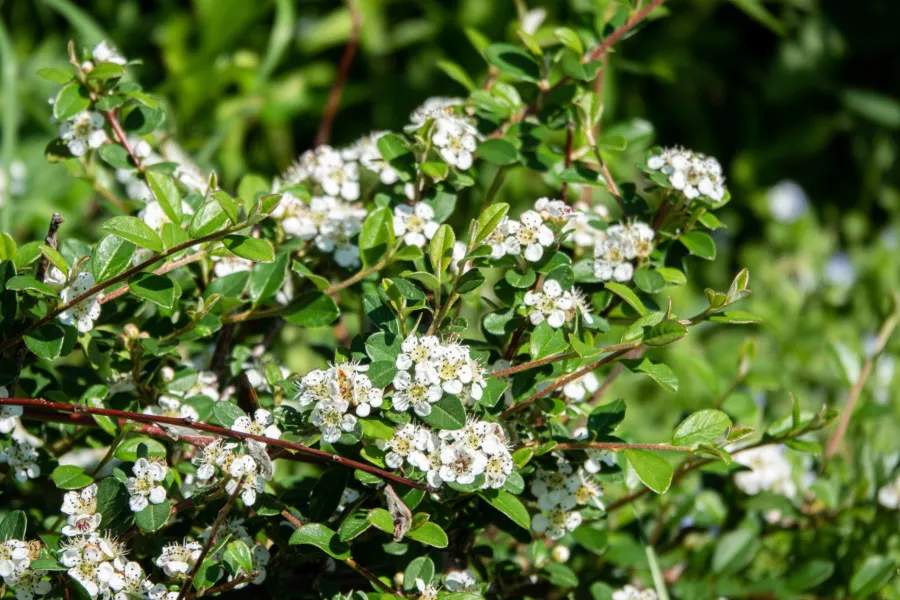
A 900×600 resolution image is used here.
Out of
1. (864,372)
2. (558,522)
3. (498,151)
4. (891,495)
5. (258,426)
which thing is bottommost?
(891,495)

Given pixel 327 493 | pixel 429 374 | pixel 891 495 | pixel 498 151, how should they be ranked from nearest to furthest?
pixel 429 374 → pixel 327 493 → pixel 498 151 → pixel 891 495

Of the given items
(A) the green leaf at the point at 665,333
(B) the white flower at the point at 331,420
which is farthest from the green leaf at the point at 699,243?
(B) the white flower at the point at 331,420

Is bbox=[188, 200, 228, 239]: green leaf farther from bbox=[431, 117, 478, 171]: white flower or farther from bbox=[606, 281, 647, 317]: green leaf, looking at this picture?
bbox=[606, 281, 647, 317]: green leaf

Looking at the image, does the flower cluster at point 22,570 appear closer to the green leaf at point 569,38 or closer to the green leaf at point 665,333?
the green leaf at point 665,333

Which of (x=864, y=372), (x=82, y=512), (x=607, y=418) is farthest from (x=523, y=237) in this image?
(x=864, y=372)

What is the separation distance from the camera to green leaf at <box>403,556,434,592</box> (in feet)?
3.35

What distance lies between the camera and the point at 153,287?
1056mm

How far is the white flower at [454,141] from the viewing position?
47.5 inches

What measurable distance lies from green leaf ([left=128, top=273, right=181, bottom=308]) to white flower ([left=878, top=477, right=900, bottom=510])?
3.84 ft

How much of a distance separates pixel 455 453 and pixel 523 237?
10.6 inches

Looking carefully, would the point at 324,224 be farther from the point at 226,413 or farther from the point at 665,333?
the point at 665,333

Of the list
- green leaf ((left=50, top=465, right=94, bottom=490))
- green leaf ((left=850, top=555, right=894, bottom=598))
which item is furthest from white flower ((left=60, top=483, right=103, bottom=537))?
green leaf ((left=850, top=555, right=894, bottom=598))

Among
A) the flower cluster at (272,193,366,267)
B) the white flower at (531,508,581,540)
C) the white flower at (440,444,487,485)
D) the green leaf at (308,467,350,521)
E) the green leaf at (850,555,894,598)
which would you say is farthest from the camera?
the green leaf at (850,555,894,598)

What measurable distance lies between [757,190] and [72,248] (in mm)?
2759
